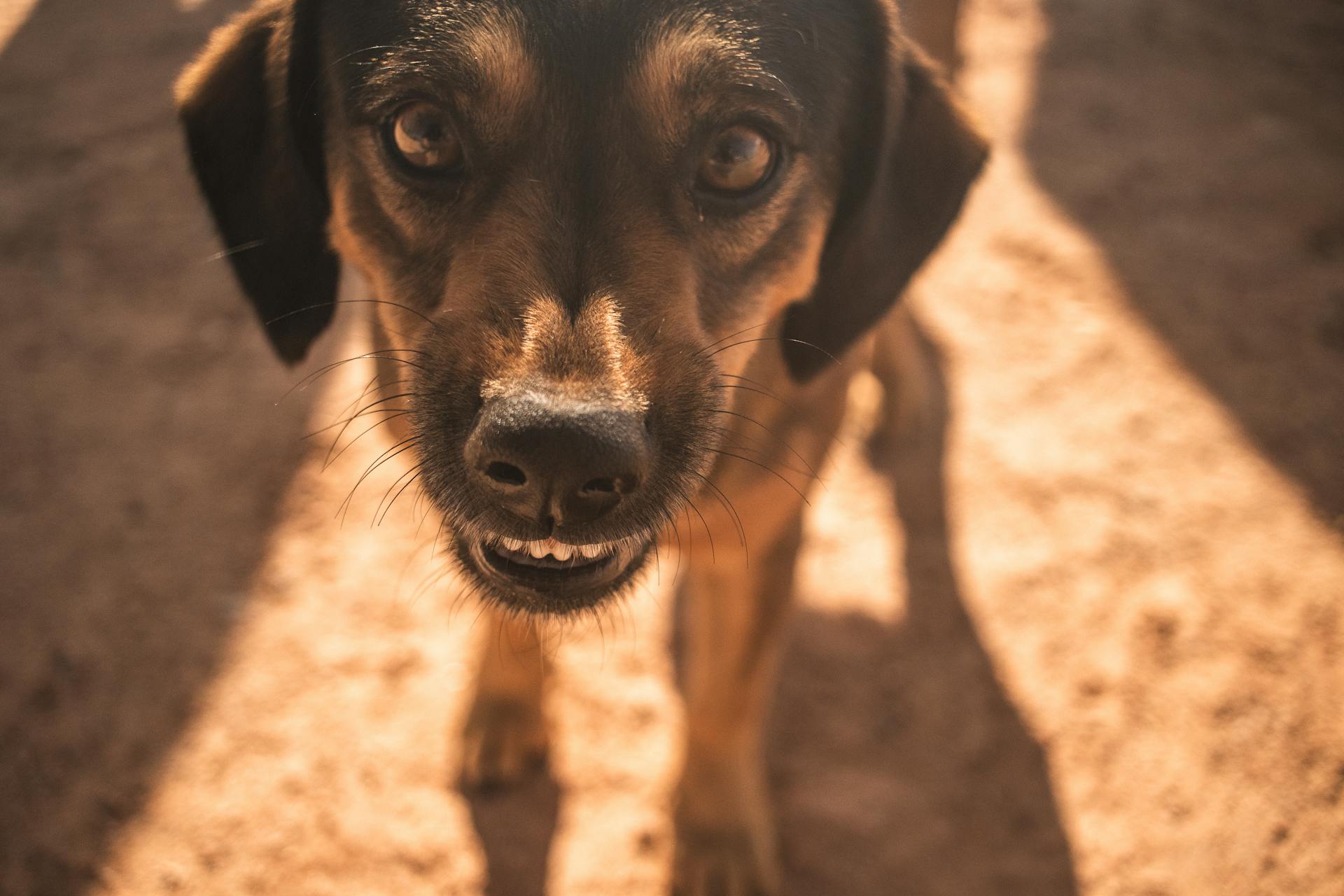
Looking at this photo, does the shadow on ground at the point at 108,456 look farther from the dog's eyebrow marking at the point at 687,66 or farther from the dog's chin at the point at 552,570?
the dog's eyebrow marking at the point at 687,66

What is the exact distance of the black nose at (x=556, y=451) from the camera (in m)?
1.41

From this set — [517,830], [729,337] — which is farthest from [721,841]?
[729,337]

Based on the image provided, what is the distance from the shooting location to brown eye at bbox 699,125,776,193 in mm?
1740

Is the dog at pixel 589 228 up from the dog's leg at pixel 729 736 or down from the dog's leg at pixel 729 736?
up

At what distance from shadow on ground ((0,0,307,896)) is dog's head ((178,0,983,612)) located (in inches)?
59.7

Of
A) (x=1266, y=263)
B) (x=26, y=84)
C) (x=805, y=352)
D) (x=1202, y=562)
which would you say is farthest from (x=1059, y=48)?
(x=26, y=84)

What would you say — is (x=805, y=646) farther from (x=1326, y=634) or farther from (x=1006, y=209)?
(x=1006, y=209)

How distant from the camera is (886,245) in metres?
2.06

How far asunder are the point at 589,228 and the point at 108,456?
264cm

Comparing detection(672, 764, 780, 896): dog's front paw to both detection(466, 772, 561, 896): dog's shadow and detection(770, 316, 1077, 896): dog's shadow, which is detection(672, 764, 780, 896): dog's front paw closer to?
detection(770, 316, 1077, 896): dog's shadow

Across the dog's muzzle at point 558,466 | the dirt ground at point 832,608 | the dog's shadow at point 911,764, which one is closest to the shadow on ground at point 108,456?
the dirt ground at point 832,608

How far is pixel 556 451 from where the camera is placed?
140 cm

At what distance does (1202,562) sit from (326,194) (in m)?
3.12

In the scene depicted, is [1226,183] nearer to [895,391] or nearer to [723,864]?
[895,391]
